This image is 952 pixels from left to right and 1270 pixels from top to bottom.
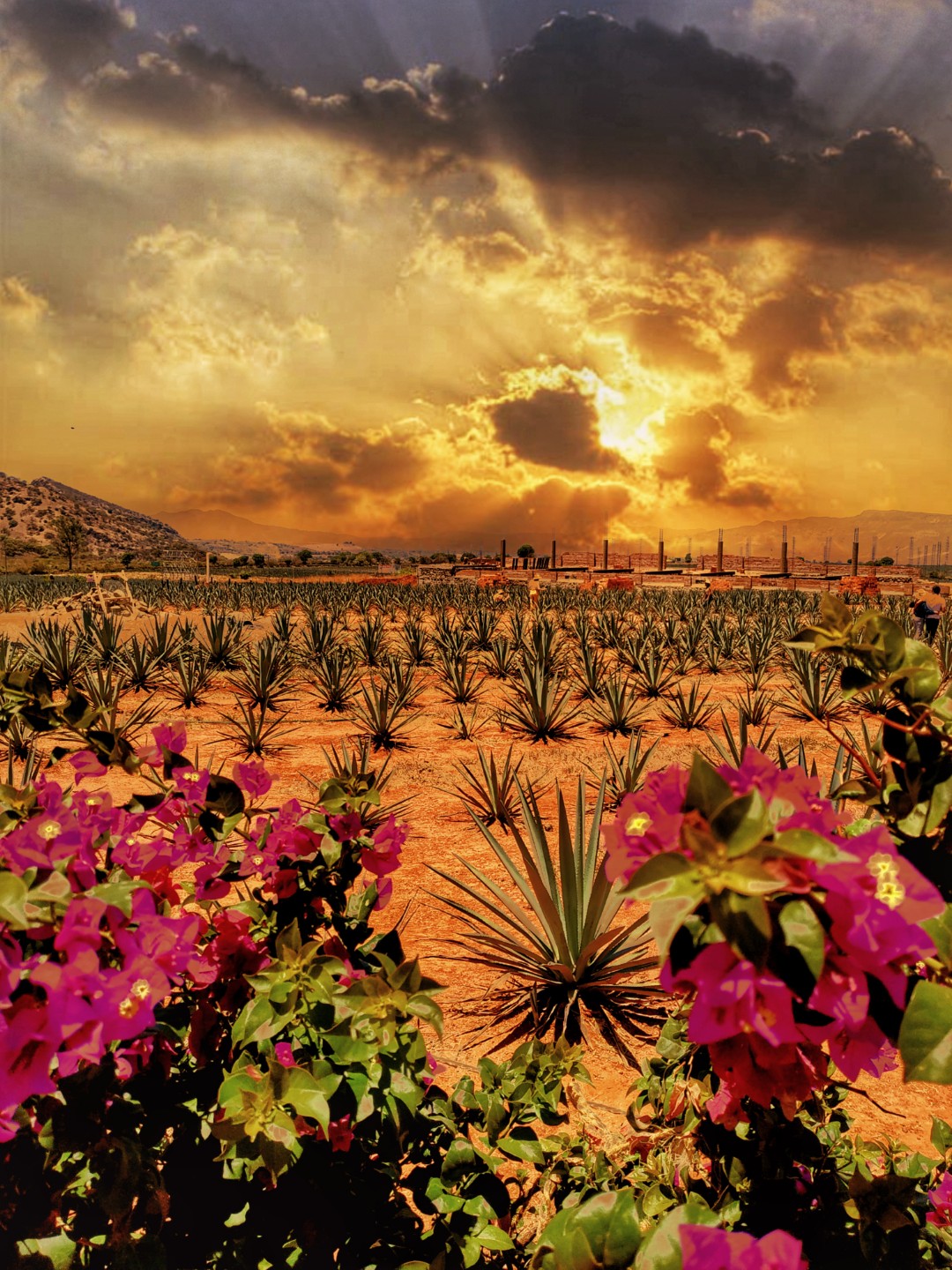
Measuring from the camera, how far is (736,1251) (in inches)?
20.0

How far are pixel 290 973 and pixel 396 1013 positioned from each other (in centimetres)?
18

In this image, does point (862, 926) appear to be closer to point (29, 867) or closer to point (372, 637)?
point (29, 867)

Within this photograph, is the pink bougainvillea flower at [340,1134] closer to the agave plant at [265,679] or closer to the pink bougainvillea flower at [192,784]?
the pink bougainvillea flower at [192,784]

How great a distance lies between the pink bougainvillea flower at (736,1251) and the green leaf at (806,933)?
0.19 meters

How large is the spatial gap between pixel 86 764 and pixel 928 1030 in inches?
47.1

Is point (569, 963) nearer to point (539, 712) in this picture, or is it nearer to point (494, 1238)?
point (494, 1238)

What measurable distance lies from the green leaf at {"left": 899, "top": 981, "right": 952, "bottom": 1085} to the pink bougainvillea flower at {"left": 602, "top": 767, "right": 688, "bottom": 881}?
214mm

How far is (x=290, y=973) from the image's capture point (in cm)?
96

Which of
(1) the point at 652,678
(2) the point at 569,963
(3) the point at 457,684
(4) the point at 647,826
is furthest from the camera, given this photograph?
(1) the point at 652,678

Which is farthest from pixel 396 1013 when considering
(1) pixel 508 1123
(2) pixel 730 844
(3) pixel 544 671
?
(3) pixel 544 671

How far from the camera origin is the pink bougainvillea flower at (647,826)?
22.2 inches

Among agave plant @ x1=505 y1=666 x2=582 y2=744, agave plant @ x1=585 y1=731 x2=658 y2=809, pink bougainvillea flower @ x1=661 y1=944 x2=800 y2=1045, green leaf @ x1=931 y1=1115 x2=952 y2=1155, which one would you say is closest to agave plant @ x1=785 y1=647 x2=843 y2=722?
agave plant @ x1=505 y1=666 x2=582 y2=744

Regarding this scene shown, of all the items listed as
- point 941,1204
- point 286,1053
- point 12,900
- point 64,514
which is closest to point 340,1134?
point 286,1053

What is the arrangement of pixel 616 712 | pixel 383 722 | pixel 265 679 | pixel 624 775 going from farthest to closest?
pixel 265 679, pixel 616 712, pixel 383 722, pixel 624 775
